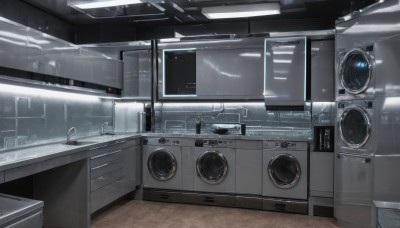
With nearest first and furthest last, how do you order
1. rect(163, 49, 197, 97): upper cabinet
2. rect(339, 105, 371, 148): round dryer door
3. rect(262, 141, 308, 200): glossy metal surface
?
rect(339, 105, 371, 148): round dryer door < rect(262, 141, 308, 200): glossy metal surface < rect(163, 49, 197, 97): upper cabinet

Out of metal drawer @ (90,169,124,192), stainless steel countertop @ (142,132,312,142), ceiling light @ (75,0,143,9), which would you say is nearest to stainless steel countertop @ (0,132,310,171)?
stainless steel countertop @ (142,132,312,142)

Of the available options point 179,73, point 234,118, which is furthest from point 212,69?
point 234,118

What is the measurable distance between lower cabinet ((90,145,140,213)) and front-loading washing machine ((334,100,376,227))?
2700 millimetres

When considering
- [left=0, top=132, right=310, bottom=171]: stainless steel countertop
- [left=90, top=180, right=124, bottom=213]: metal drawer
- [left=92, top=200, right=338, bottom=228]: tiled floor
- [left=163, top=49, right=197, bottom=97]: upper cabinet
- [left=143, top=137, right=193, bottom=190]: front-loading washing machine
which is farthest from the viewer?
[left=163, top=49, right=197, bottom=97]: upper cabinet

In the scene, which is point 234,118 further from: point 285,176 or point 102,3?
point 102,3

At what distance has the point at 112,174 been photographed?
13.1 feet

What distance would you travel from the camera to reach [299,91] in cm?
439

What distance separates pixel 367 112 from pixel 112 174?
305cm

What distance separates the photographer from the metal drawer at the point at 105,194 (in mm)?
3558

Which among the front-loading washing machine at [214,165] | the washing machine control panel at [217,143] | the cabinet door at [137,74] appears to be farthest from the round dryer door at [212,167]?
the cabinet door at [137,74]

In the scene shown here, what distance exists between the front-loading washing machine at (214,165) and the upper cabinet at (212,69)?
32.3 inches

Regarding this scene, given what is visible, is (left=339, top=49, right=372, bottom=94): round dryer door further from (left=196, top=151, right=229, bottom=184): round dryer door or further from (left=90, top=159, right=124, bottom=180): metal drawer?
(left=90, top=159, right=124, bottom=180): metal drawer

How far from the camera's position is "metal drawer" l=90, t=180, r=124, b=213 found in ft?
11.7

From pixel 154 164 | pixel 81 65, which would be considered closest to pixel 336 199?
pixel 154 164
